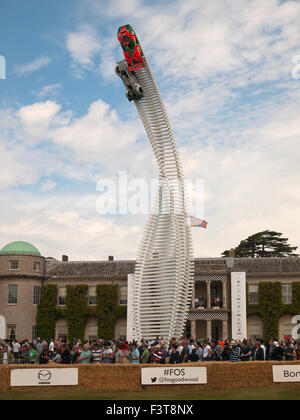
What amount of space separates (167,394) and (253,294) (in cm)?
3579

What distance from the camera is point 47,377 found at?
1820 cm

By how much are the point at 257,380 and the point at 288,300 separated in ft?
109

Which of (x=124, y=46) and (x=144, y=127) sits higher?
(x=124, y=46)

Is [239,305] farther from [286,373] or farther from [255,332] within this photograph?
[286,373]

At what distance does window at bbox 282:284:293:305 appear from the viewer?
50250 millimetres

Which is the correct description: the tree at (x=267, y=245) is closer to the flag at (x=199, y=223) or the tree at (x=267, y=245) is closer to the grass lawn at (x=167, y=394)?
the flag at (x=199, y=223)

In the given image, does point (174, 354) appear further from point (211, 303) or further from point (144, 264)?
point (211, 303)

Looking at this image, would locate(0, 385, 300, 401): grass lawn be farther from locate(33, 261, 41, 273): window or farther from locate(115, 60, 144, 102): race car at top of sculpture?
locate(33, 261, 41, 273): window

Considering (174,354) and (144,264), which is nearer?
(174,354)

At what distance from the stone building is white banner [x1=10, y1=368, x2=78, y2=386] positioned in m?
31.8

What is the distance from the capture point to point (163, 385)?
17969 mm

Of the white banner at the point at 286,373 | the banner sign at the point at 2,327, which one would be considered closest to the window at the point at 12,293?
the banner sign at the point at 2,327

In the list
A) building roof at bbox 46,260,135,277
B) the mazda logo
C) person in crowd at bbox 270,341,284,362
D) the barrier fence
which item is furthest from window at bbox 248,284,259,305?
the mazda logo
